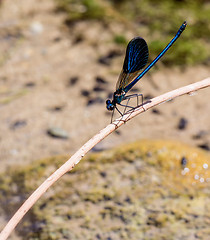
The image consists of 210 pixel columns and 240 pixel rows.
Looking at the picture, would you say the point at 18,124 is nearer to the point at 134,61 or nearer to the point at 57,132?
the point at 57,132

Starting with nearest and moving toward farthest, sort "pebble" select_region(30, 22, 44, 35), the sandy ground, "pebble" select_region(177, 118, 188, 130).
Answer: the sandy ground → "pebble" select_region(177, 118, 188, 130) → "pebble" select_region(30, 22, 44, 35)

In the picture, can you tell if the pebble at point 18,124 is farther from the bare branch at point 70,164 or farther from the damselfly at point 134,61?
the bare branch at point 70,164

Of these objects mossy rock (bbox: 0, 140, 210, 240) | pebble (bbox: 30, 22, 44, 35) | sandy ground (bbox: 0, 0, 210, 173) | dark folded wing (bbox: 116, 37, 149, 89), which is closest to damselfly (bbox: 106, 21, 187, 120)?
dark folded wing (bbox: 116, 37, 149, 89)

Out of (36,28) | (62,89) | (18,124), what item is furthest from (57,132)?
(36,28)

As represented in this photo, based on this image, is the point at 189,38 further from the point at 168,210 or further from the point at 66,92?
the point at 168,210

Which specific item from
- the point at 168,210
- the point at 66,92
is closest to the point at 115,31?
the point at 66,92

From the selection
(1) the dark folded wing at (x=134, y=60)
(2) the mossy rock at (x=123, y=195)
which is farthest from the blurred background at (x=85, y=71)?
(1) the dark folded wing at (x=134, y=60)

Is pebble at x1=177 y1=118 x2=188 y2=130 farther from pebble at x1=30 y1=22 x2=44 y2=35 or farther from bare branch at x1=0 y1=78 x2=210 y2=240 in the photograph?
pebble at x1=30 y1=22 x2=44 y2=35
